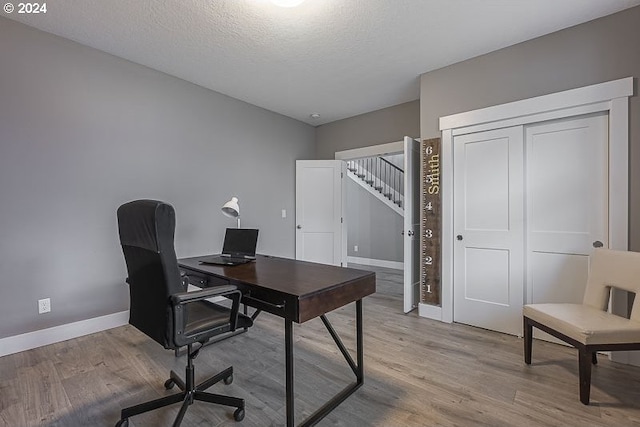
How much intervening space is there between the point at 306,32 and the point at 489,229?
2.46 metres

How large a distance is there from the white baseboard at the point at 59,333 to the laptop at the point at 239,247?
128 cm

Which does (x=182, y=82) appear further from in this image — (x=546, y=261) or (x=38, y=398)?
(x=546, y=261)

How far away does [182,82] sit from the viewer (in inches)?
134

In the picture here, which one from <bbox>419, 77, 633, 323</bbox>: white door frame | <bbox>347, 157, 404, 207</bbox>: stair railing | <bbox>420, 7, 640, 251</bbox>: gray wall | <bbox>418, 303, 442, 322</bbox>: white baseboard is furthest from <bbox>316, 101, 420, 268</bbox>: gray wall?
<bbox>418, 303, 442, 322</bbox>: white baseboard

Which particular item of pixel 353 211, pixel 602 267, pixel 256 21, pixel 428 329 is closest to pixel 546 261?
pixel 602 267

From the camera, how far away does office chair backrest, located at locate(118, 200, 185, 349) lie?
4.50 ft

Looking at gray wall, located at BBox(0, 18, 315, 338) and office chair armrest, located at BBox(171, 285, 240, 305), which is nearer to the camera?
office chair armrest, located at BBox(171, 285, 240, 305)

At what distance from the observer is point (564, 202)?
8.20 ft

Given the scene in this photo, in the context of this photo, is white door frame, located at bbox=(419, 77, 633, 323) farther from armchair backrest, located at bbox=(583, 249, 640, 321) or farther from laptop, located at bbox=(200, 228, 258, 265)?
laptop, located at bbox=(200, 228, 258, 265)

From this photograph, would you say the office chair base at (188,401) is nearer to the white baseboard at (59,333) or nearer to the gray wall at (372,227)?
the white baseboard at (59,333)

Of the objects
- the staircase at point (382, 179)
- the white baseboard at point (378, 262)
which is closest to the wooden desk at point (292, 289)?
the white baseboard at point (378, 262)

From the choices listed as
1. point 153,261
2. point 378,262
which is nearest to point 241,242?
point 153,261

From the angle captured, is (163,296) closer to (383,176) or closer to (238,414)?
(238,414)

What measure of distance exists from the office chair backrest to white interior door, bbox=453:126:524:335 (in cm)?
268
